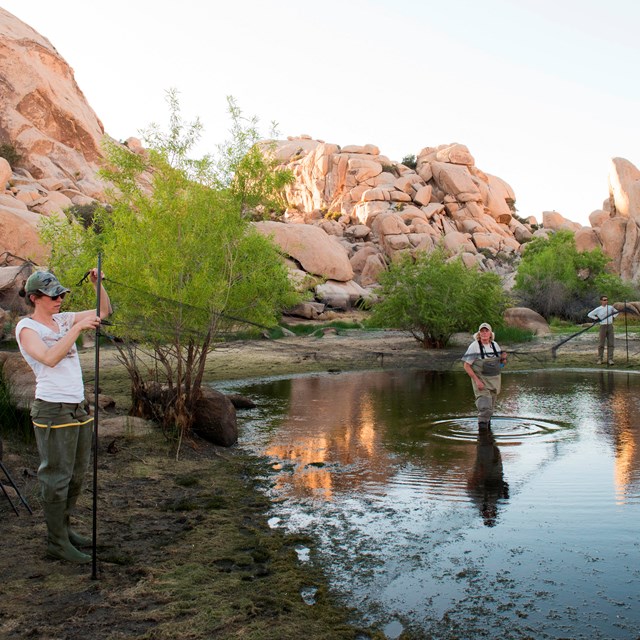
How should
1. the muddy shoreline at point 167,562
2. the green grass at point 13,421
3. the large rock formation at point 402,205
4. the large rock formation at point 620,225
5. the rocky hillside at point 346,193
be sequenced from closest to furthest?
the muddy shoreline at point 167,562 < the green grass at point 13,421 < the rocky hillside at point 346,193 < the large rock formation at point 620,225 < the large rock formation at point 402,205

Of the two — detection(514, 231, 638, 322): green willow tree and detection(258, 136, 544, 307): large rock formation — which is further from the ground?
detection(258, 136, 544, 307): large rock formation

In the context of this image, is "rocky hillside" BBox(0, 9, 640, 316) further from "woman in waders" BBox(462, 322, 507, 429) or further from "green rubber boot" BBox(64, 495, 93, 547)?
"green rubber boot" BBox(64, 495, 93, 547)

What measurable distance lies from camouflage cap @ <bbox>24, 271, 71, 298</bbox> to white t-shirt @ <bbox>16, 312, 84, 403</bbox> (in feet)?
0.69

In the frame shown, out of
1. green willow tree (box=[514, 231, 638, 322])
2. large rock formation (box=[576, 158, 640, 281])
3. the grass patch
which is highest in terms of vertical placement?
large rock formation (box=[576, 158, 640, 281])

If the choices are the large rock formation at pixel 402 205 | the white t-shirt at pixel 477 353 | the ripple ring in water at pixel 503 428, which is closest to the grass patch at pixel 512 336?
the ripple ring in water at pixel 503 428

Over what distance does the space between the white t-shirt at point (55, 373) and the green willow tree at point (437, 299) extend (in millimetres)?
19646

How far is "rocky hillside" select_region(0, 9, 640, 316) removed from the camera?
45250 mm

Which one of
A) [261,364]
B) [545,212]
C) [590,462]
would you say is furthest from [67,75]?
[590,462]

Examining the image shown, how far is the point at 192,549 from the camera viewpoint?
580 centimetres

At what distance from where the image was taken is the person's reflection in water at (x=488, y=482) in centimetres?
717

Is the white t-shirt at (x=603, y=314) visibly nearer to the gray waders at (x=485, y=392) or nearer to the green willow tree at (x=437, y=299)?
the green willow tree at (x=437, y=299)

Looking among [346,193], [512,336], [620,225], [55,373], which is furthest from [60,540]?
[346,193]

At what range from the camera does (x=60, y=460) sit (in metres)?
5.11

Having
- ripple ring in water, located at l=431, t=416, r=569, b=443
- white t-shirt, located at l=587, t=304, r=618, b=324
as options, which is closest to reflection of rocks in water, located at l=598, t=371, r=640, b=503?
ripple ring in water, located at l=431, t=416, r=569, b=443
